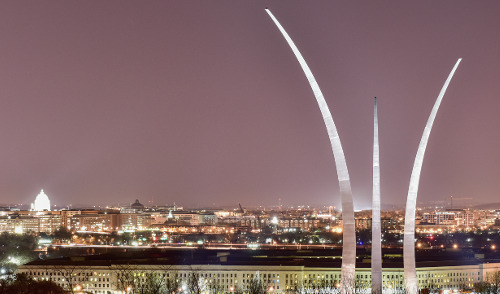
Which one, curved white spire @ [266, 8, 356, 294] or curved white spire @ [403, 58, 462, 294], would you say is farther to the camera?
curved white spire @ [403, 58, 462, 294]

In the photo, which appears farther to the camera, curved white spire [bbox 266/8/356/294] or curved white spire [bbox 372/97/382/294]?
curved white spire [bbox 372/97/382/294]

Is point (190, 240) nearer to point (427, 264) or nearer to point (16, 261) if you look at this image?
point (16, 261)

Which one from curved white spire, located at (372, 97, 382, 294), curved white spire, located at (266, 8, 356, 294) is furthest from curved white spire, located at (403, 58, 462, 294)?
curved white spire, located at (266, 8, 356, 294)

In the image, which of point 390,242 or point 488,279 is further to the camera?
point 390,242

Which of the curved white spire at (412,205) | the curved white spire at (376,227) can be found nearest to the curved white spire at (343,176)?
the curved white spire at (376,227)

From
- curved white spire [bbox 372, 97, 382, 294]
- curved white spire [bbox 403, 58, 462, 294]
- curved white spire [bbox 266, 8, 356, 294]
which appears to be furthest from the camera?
curved white spire [bbox 403, 58, 462, 294]

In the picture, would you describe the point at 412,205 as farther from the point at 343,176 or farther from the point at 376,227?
the point at 343,176

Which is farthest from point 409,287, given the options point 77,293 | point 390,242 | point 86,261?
point 390,242

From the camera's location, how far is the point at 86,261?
82312 millimetres

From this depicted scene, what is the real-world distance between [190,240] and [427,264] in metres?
89.4

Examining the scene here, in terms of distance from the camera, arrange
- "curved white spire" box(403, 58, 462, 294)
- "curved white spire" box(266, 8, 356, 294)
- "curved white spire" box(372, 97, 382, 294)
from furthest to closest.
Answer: "curved white spire" box(403, 58, 462, 294) < "curved white spire" box(372, 97, 382, 294) < "curved white spire" box(266, 8, 356, 294)

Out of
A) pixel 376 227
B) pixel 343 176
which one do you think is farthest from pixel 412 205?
pixel 343 176

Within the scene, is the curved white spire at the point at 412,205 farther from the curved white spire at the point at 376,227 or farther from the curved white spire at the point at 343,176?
the curved white spire at the point at 343,176

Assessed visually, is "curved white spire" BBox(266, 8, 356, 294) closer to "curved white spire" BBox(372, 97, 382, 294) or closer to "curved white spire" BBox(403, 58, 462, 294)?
"curved white spire" BBox(372, 97, 382, 294)
